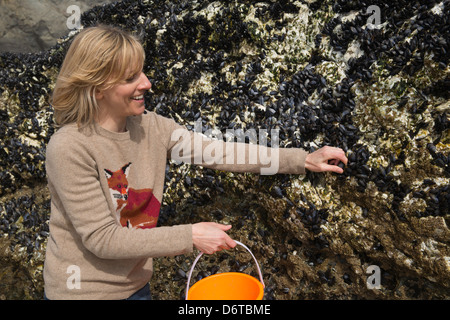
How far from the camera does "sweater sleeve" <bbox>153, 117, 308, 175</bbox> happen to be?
10.8ft

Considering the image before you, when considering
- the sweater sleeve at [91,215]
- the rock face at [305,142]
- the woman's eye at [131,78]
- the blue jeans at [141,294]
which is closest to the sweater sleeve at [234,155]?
the rock face at [305,142]

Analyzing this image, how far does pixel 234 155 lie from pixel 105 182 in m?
1.12

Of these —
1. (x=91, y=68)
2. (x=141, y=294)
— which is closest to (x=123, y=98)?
(x=91, y=68)

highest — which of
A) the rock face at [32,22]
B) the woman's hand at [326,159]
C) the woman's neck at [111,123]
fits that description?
the rock face at [32,22]

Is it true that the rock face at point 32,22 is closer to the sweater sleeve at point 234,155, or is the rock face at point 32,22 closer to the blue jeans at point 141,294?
the sweater sleeve at point 234,155

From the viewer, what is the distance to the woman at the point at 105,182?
2.47 m

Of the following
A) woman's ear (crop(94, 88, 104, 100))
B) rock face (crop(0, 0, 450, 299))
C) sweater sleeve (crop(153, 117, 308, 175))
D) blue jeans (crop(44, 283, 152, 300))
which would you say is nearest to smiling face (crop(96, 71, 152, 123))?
woman's ear (crop(94, 88, 104, 100))

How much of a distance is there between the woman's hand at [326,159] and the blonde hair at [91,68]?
5.26ft

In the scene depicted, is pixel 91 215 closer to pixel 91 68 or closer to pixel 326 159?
pixel 91 68

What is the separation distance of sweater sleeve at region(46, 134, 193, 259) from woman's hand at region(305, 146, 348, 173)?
132 cm

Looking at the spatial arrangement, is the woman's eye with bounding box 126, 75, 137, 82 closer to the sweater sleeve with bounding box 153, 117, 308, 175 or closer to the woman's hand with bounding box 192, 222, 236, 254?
the sweater sleeve with bounding box 153, 117, 308, 175

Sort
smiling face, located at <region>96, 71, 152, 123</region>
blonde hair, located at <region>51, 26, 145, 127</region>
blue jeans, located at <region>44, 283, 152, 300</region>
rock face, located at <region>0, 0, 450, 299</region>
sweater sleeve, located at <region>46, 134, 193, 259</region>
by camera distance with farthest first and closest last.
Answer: rock face, located at <region>0, 0, 450, 299</region> < blue jeans, located at <region>44, 283, 152, 300</region> < smiling face, located at <region>96, 71, 152, 123</region> < blonde hair, located at <region>51, 26, 145, 127</region> < sweater sleeve, located at <region>46, 134, 193, 259</region>

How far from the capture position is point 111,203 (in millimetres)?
2727

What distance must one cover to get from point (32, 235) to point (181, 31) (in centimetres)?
300
